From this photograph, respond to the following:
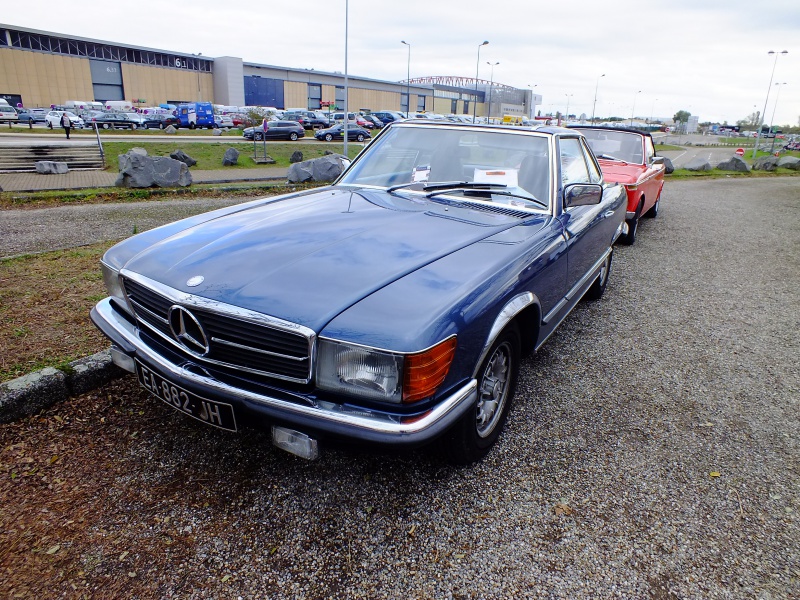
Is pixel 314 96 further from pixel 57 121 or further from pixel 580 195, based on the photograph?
pixel 580 195

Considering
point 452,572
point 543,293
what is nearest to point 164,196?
point 543,293

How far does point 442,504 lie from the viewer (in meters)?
2.34

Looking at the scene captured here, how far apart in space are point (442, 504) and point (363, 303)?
41.7 inches

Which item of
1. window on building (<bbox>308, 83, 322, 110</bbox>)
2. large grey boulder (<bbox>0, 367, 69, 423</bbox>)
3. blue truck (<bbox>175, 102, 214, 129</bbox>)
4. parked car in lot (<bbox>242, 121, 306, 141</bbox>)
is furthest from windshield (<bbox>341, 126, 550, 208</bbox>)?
window on building (<bbox>308, 83, 322, 110</bbox>)

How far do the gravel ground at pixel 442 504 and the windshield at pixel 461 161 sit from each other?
137 cm

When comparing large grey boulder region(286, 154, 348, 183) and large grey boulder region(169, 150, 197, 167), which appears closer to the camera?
large grey boulder region(286, 154, 348, 183)

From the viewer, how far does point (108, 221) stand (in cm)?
770

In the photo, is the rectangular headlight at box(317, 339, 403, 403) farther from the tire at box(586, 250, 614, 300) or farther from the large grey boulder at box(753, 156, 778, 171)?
the large grey boulder at box(753, 156, 778, 171)

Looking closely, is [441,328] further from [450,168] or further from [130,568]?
[450,168]

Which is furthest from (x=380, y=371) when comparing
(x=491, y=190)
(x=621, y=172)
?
(x=621, y=172)

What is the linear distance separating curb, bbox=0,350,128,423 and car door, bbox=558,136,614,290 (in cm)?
296

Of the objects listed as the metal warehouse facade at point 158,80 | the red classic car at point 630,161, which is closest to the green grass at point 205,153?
the red classic car at point 630,161

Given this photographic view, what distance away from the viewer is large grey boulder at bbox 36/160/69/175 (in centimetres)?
1402

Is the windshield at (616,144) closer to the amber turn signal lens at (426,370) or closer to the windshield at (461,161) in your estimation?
the windshield at (461,161)
